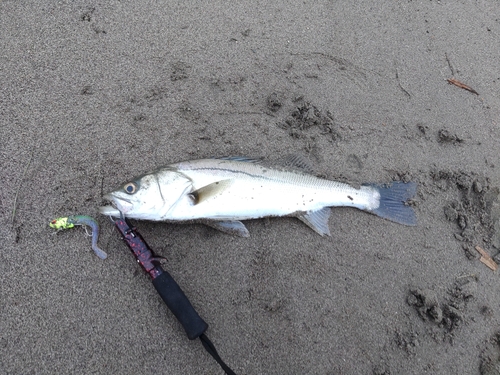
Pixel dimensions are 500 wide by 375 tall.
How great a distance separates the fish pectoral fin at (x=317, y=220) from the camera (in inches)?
118

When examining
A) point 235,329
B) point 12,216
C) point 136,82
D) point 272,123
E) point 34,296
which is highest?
point 136,82

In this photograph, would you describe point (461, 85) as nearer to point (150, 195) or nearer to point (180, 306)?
point (150, 195)

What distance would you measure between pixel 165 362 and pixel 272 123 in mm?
2280

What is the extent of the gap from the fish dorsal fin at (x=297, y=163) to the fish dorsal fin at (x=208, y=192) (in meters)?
0.66

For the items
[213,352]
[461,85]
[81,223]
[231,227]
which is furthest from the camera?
[461,85]

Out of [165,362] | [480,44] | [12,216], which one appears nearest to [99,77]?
[12,216]

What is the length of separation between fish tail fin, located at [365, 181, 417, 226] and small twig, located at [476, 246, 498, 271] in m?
0.66

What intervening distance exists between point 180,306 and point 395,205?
2109mm

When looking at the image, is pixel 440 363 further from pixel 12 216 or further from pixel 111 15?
pixel 111 15

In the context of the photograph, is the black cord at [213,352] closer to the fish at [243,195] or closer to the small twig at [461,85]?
the fish at [243,195]

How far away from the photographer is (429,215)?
3.25m

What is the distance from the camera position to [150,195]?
272 centimetres

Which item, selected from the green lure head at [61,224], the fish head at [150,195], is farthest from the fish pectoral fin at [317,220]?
the green lure head at [61,224]

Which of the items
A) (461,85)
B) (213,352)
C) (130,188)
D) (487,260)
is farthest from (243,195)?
(461,85)
